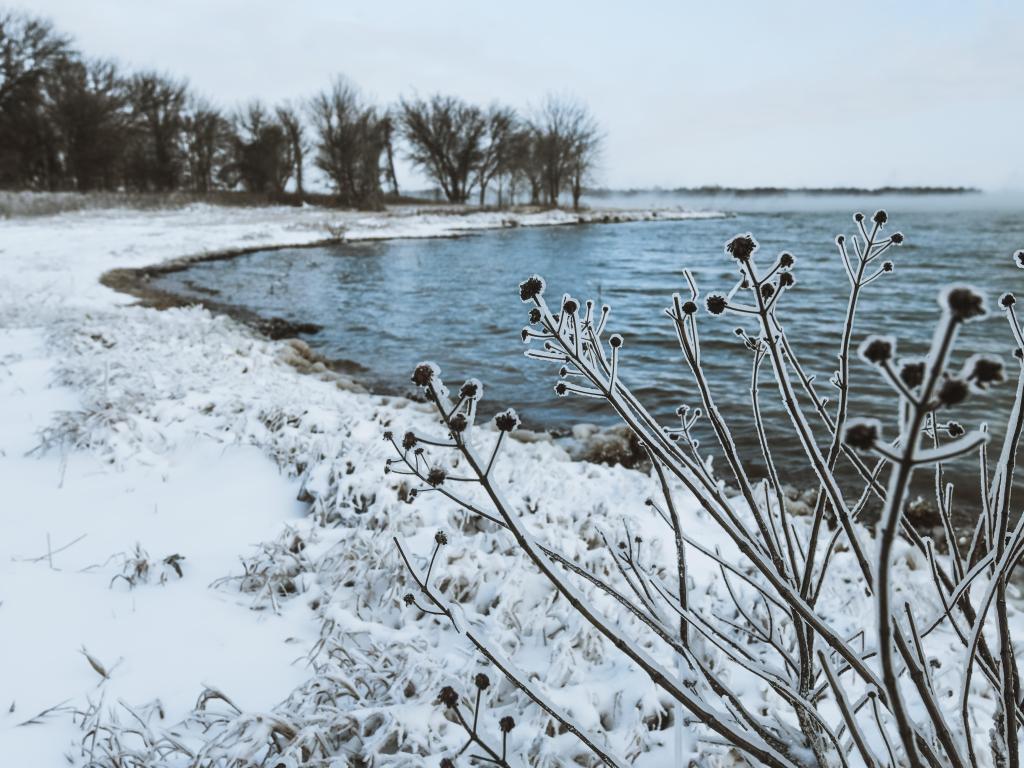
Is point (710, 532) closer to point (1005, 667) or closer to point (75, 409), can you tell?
point (1005, 667)

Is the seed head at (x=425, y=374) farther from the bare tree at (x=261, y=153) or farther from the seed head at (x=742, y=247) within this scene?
the bare tree at (x=261, y=153)

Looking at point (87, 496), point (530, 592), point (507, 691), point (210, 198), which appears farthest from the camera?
point (210, 198)

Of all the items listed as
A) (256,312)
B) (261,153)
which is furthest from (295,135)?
(256,312)

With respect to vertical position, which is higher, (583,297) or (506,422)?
(506,422)

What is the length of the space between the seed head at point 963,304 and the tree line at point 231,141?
45.6 metres

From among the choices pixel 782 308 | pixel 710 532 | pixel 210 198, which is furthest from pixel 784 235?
pixel 210 198

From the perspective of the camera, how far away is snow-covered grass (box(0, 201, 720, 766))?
1993mm

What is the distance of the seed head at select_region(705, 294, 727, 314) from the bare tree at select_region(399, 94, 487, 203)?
56167 millimetres

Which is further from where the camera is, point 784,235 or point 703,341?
point 784,235

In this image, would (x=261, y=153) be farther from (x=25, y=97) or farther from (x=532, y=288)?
(x=532, y=288)

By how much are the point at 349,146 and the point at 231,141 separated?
14.1 metres

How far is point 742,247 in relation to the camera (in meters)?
0.93

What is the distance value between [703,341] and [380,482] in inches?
283

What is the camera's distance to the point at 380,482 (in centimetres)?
373
